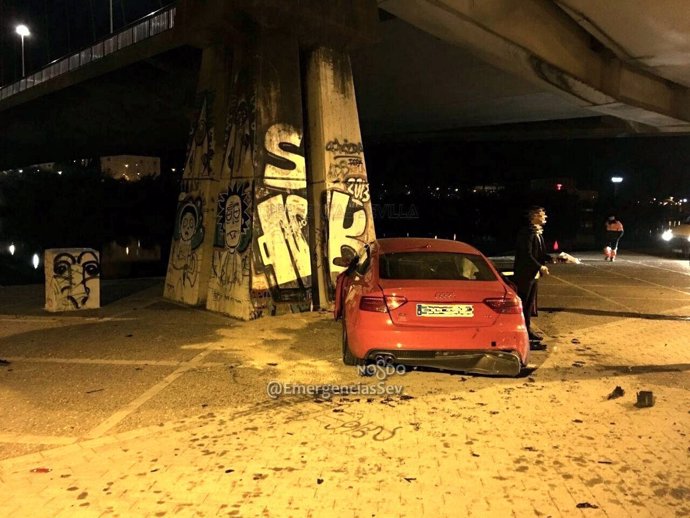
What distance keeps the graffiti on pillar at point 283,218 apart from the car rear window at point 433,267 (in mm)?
3365

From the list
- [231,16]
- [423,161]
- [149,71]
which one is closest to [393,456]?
[231,16]

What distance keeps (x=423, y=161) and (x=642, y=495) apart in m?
38.3

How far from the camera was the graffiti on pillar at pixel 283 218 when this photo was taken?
9219 mm

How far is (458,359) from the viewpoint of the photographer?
5.54 meters

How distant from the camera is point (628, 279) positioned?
1465 centimetres

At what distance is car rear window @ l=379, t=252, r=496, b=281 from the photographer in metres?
6.09

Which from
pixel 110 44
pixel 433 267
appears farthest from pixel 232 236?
pixel 110 44

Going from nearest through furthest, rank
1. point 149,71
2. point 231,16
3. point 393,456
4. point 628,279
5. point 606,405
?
point 393,456
point 606,405
point 231,16
point 628,279
point 149,71

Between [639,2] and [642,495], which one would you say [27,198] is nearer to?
[639,2]

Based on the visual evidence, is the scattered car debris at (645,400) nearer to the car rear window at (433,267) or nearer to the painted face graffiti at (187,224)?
the car rear window at (433,267)

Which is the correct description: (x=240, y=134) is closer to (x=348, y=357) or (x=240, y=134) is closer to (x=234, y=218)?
(x=234, y=218)

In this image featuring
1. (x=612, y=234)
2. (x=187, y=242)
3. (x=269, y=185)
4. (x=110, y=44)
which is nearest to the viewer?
(x=269, y=185)

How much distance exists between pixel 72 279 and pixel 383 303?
6.80 m

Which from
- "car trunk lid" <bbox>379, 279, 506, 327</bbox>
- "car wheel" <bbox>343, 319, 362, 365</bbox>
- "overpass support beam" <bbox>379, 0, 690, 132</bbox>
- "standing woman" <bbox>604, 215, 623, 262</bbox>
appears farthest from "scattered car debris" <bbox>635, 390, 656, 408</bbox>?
"standing woman" <bbox>604, 215, 623, 262</bbox>
